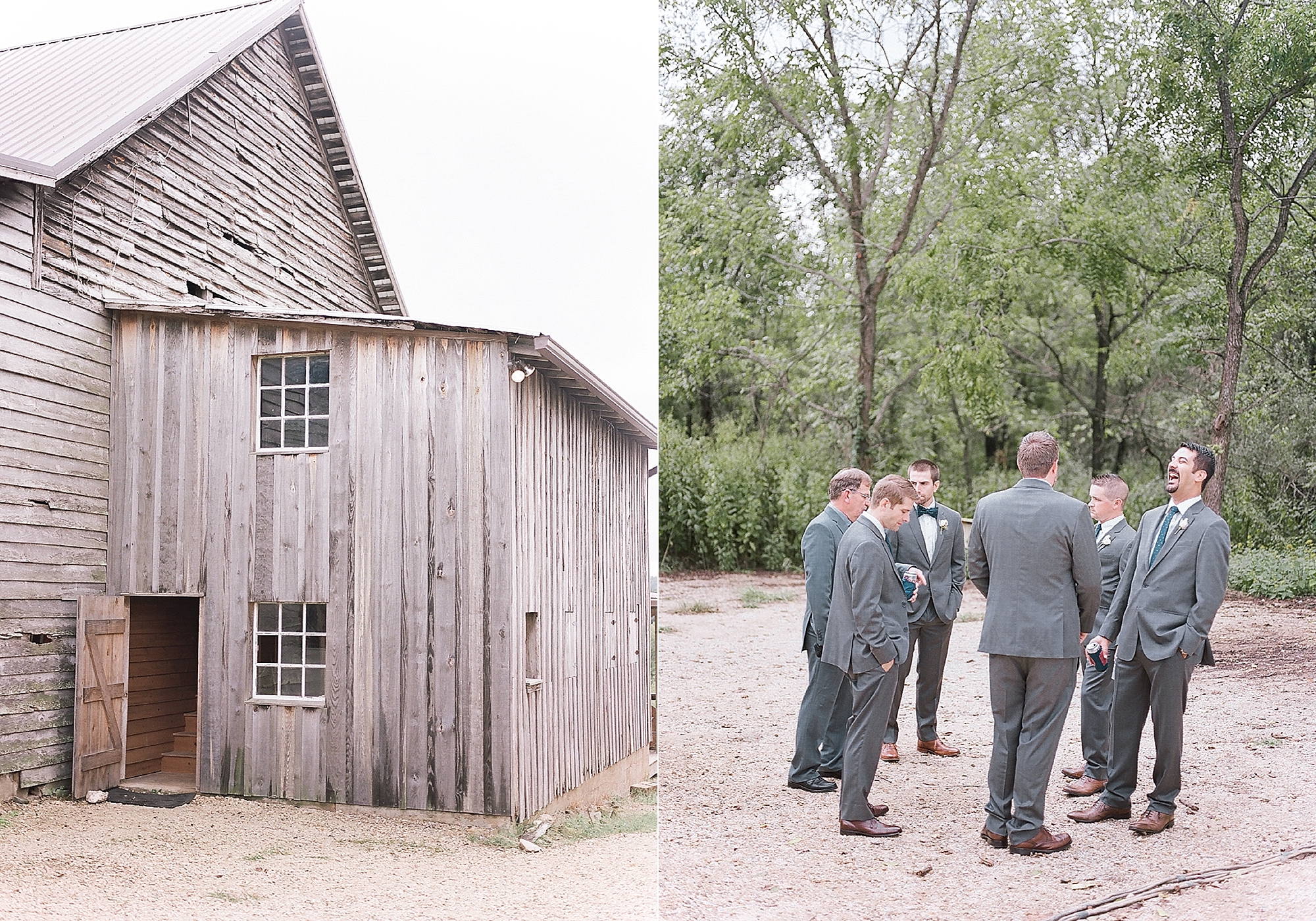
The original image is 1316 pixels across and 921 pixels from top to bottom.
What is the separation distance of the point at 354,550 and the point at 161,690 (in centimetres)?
225

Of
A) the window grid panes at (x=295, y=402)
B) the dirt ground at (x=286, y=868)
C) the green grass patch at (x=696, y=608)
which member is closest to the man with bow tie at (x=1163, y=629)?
the green grass patch at (x=696, y=608)

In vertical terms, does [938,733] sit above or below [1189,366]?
below

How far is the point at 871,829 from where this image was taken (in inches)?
134

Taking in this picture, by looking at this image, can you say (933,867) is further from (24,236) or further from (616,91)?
(616,91)

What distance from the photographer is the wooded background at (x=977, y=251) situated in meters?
4.04

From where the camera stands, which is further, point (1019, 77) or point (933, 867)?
point (1019, 77)

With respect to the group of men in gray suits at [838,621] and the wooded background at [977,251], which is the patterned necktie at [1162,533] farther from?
the group of men in gray suits at [838,621]

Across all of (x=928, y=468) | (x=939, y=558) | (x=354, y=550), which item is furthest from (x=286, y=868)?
(x=928, y=468)

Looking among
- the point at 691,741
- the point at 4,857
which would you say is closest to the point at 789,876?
the point at 691,741

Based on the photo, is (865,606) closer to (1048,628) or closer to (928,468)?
(1048,628)

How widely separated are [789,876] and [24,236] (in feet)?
16.4

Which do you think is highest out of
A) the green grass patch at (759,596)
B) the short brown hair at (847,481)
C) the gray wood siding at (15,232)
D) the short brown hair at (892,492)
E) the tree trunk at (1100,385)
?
the gray wood siding at (15,232)

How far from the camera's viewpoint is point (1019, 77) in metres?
4.21

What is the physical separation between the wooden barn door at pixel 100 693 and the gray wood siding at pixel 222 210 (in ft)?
5.81
